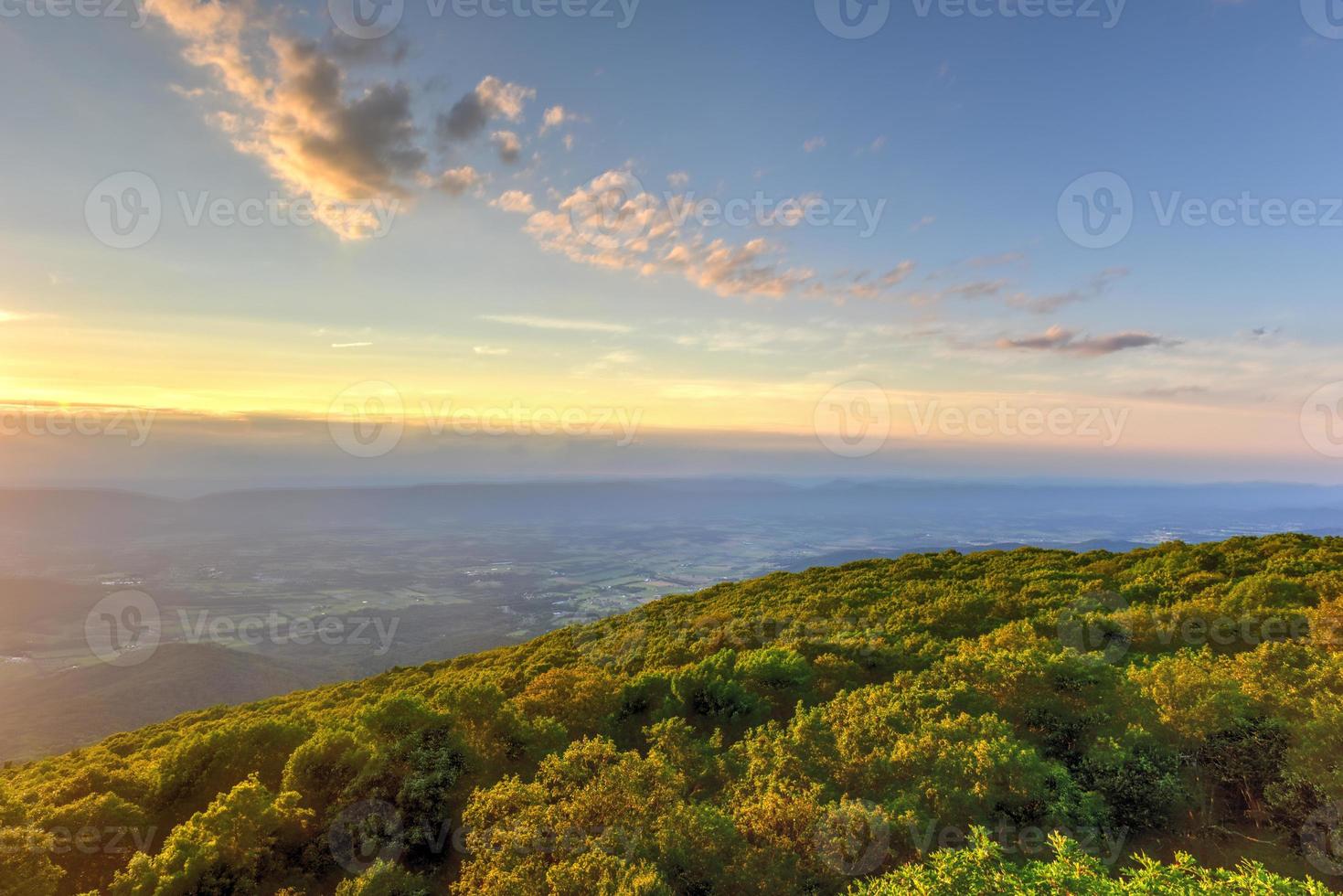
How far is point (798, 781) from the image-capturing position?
689 inches

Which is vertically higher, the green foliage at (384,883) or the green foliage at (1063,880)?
the green foliage at (1063,880)

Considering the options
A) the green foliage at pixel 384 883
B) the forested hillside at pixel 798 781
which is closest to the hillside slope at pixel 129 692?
the forested hillside at pixel 798 781

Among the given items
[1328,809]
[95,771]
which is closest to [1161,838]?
[1328,809]

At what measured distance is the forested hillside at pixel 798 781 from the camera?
13992 millimetres

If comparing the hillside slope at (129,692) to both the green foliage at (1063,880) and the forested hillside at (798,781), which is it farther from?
the green foliage at (1063,880)

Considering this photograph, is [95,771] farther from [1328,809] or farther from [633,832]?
[1328,809]

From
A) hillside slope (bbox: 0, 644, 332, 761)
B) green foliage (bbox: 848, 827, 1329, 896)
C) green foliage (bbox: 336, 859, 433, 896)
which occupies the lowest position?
hillside slope (bbox: 0, 644, 332, 761)

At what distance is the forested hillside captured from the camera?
13992mm

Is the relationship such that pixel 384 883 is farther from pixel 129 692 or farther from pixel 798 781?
pixel 129 692

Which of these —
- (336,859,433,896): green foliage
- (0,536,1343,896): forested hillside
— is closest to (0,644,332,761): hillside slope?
(0,536,1343,896): forested hillside

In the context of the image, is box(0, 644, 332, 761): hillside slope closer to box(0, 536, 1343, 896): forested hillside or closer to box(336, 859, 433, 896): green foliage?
box(0, 536, 1343, 896): forested hillside

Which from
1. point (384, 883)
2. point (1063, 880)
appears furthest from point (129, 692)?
point (1063, 880)

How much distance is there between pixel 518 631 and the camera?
168000 millimetres

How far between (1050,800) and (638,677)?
1756 centimetres
